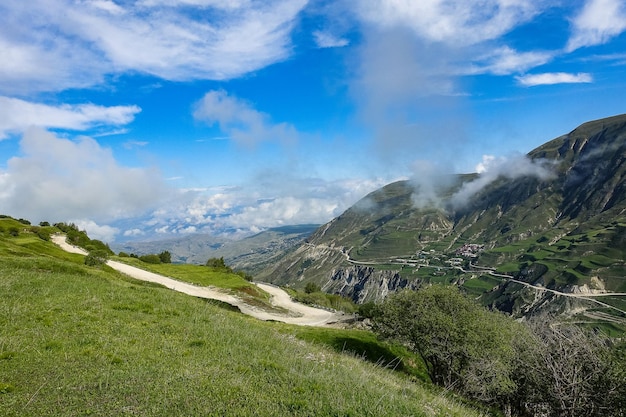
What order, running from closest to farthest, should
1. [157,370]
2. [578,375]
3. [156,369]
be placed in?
[157,370], [156,369], [578,375]

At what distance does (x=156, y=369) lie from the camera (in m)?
15.7

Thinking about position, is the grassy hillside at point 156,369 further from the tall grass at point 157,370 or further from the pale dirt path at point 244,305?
the pale dirt path at point 244,305

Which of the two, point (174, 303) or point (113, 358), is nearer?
point (113, 358)

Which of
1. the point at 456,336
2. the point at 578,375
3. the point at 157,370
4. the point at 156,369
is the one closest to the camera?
the point at 157,370

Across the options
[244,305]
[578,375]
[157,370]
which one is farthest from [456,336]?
[244,305]

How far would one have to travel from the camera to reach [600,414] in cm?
2292

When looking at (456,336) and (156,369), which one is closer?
(156,369)

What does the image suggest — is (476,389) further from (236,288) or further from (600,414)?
(236,288)

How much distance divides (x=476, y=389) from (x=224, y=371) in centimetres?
2454

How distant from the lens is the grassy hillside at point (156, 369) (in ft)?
42.3

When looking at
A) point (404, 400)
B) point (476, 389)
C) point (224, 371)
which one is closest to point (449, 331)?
point (476, 389)

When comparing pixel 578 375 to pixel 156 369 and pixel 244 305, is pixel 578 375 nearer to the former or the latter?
pixel 156 369

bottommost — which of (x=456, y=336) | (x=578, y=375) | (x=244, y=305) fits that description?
(x=244, y=305)

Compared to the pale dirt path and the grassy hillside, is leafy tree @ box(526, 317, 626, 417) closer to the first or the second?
the grassy hillside
